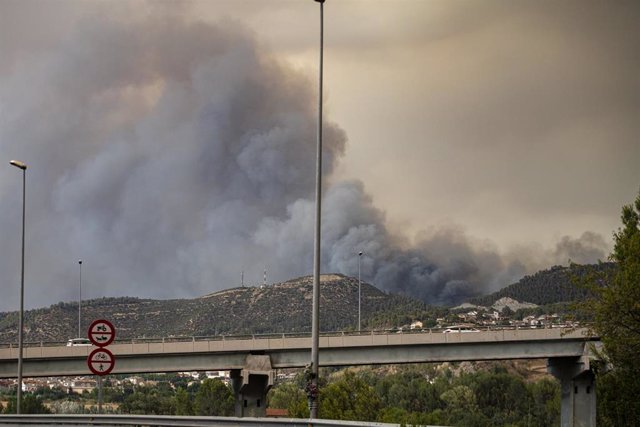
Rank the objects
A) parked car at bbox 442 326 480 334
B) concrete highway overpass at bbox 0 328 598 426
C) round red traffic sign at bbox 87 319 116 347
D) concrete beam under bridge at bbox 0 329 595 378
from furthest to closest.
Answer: parked car at bbox 442 326 480 334 < concrete highway overpass at bbox 0 328 598 426 < concrete beam under bridge at bbox 0 329 595 378 < round red traffic sign at bbox 87 319 116 347

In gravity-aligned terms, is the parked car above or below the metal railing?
above

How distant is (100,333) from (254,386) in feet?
166

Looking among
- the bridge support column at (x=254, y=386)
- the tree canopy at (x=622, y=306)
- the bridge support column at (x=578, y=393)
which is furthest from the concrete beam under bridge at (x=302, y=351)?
the tree canopy at (x=622, y=306)

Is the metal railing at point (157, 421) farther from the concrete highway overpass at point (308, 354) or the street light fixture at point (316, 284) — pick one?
the concrete highway overpass at point (308, 354)

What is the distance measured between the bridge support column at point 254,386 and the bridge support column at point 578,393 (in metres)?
24.3

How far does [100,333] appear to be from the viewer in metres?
30.6

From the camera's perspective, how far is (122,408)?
16488cm

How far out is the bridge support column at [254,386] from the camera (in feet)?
261

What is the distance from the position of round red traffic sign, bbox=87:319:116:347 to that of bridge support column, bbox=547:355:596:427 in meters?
62.3

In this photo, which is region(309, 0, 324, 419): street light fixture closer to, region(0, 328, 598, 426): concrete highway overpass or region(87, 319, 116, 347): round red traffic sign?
region(87, 319, 116, 347): round red traffic sign

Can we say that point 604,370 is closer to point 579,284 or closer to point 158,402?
point 579,284

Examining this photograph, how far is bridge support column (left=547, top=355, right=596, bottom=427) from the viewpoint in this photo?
8725cm

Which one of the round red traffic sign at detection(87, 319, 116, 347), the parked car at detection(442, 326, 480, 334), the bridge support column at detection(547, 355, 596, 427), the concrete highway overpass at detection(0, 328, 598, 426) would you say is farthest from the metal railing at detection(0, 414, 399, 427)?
the bridge support column at detection(547, 355, 596, 427)

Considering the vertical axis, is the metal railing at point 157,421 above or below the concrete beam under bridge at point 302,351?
below
